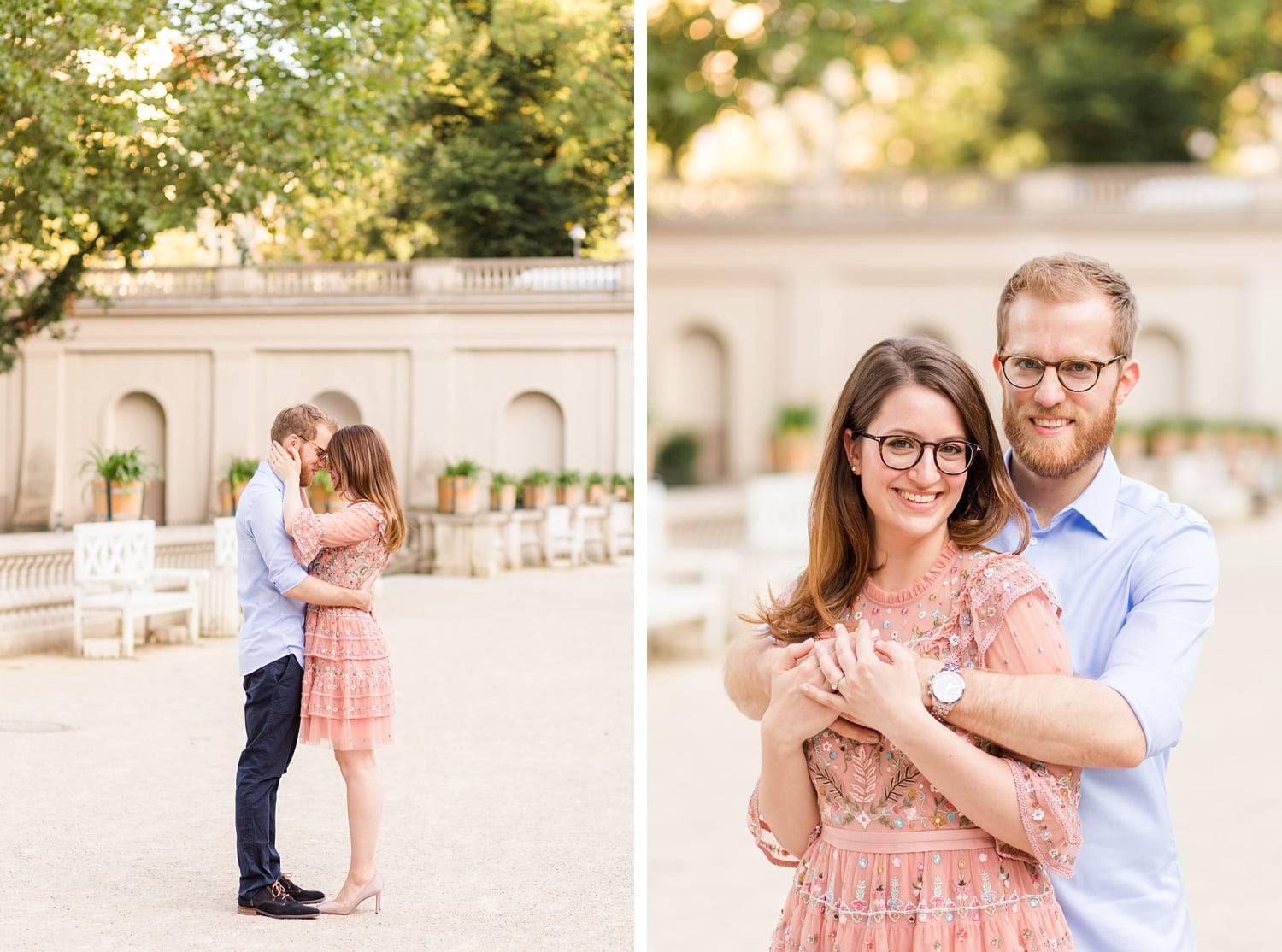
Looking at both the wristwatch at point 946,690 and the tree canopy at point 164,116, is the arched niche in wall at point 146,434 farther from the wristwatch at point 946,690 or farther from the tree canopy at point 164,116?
the wristwatch at point 946,690

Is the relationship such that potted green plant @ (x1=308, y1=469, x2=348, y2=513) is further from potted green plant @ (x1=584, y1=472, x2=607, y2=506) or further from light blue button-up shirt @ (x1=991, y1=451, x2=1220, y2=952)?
light blue button-up shirt @ (x1=991, y1=451, x2=1220, y2=952)

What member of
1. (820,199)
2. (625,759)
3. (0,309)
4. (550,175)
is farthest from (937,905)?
(820,199)

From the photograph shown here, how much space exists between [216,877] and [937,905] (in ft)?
7.10

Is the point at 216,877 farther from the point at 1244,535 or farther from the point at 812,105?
the point at 812,105

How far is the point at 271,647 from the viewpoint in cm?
362

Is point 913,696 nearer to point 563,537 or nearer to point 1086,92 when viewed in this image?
point 563,537

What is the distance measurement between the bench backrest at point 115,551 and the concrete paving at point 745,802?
12.0 feet

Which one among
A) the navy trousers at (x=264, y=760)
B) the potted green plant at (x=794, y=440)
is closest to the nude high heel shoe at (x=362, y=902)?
the navy trousers at (x=264, y=760)

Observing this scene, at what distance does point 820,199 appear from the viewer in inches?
1128

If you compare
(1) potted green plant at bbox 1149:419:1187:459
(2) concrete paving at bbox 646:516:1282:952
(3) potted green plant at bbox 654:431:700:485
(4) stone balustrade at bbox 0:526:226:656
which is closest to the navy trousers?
(4) stone balustrade at bbox 0:526:226:656

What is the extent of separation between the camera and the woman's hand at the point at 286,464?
3633mm

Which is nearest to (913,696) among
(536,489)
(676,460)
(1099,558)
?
(1099,558)

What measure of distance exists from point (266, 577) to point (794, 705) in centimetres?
174

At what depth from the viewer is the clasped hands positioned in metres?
2.21
